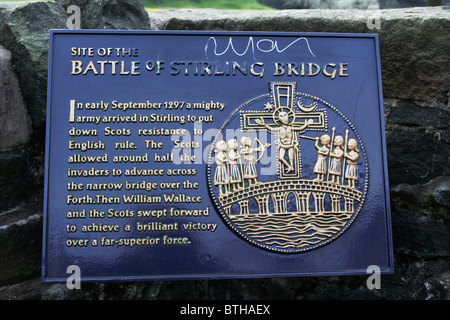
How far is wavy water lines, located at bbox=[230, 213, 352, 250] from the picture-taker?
2613mm

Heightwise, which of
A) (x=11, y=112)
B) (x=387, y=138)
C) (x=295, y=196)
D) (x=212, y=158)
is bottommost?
(x=295, y=196)

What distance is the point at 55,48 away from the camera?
2.79 meters

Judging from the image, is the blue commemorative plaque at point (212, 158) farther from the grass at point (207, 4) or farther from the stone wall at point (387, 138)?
the grass at point (207, 4)

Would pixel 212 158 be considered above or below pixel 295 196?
above

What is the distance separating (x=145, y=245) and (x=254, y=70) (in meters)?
1.43

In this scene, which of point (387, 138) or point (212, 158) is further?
point (387, 138)

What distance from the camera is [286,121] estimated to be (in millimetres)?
2744

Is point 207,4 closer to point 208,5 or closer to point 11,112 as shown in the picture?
point 208,5

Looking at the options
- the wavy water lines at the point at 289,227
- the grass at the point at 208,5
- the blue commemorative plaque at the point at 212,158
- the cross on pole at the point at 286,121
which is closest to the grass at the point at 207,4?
the grass at the point at 208,5

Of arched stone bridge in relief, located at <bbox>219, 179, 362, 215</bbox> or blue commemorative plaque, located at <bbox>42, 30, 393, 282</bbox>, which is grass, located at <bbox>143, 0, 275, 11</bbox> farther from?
arched stone bridge in relief, located at <bbox>219, 179, 362, 215</bbox>

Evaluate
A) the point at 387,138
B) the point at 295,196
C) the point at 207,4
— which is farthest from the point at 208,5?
the point at 295,196

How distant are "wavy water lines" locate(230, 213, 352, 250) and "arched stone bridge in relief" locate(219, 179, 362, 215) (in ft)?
0.13

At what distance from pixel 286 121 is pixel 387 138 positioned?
90cm

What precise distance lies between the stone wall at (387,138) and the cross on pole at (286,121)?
2.27ft
